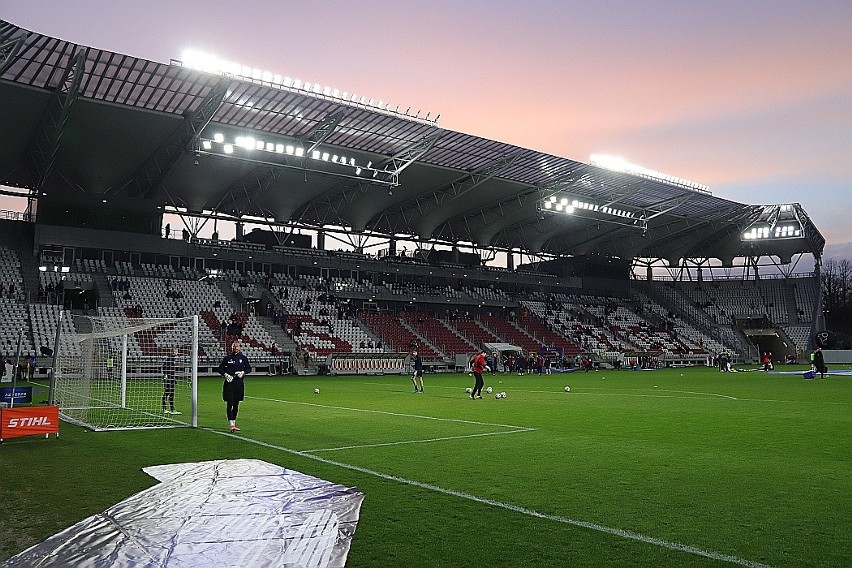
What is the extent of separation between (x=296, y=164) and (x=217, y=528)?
41030 millimetres

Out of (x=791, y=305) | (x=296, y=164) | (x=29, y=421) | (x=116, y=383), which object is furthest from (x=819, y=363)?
(x=791, y=305)

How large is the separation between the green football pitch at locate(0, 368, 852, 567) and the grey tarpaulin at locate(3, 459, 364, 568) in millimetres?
320

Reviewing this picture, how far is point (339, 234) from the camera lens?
58.3m

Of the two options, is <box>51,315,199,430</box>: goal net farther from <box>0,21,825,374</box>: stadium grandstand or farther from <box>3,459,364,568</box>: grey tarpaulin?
<box>0,21,825,374</box>: stadium grandstand

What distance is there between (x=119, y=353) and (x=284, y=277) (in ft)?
117

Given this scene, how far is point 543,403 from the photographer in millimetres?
21391

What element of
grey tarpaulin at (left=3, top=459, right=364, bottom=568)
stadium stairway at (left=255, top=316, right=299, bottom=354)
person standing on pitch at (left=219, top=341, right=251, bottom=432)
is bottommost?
grey tarpaulin at (left=3, top=459, right=364, bottom=568)

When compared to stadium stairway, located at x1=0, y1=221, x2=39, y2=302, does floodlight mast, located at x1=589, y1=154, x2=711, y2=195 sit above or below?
above

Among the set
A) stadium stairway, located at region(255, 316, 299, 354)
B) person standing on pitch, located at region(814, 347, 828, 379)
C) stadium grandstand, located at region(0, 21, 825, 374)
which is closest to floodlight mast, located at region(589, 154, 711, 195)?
stadium grandstand, located at region(0, 21, 825, 374)

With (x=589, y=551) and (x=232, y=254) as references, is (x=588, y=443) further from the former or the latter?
(x=232, y=254)

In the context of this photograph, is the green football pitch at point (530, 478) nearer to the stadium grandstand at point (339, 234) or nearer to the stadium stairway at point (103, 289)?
the stadium grandstand at point (339, 234)

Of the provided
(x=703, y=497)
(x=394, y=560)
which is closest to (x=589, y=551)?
(x=394, y=560)

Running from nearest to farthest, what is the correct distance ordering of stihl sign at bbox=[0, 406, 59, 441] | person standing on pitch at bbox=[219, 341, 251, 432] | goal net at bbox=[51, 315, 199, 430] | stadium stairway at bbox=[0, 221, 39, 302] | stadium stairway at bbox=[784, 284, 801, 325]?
stihl sign at bbox=[0, 406, 59, 441], person standing on pitch at bbox=[219, 341, 251, 432], goal net at bbox=[51, 315, 199, 430], stadium stairway at bbox=[0, 221, 39, 302], stadium stairway at bbox=[784, 284, 801, 325]

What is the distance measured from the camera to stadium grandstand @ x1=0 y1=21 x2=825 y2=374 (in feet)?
120
